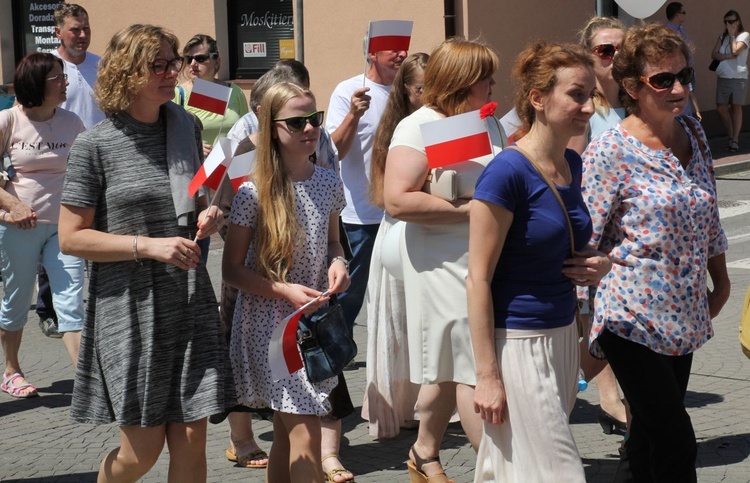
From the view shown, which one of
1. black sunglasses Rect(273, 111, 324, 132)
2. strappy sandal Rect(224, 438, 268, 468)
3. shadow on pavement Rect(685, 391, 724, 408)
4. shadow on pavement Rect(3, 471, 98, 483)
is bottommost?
shadow on pavement Rect(3, 471, 98, 483)

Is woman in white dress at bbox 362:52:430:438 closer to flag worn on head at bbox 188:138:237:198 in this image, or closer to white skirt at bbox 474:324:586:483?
flag worn on head at bbox 188:138:237:198

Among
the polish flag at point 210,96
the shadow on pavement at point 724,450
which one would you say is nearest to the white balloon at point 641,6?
the shadow on pavement at point 724,450

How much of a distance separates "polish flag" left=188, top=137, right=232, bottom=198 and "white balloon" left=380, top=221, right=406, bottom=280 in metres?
1.09

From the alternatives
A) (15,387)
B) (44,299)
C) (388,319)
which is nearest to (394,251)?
(388,319)

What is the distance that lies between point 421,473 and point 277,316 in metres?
1.01

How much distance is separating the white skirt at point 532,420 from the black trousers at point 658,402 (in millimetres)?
501

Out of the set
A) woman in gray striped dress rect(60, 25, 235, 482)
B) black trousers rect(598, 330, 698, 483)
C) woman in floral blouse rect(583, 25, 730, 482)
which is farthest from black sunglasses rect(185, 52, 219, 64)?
black trousers rect(598, 330, 698, 483)

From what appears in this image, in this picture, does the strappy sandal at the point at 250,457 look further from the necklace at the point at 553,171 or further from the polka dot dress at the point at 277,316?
the necklace at the point at 553,171

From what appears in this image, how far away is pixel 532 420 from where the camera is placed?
143 inches

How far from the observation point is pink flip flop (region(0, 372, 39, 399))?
713 cm

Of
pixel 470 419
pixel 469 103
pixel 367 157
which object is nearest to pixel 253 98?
pixel 367 157

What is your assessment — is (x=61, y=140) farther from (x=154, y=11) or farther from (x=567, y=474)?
(x=154, y=11)

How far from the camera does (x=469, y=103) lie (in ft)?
15.5

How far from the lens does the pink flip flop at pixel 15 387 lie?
713 centimetres
